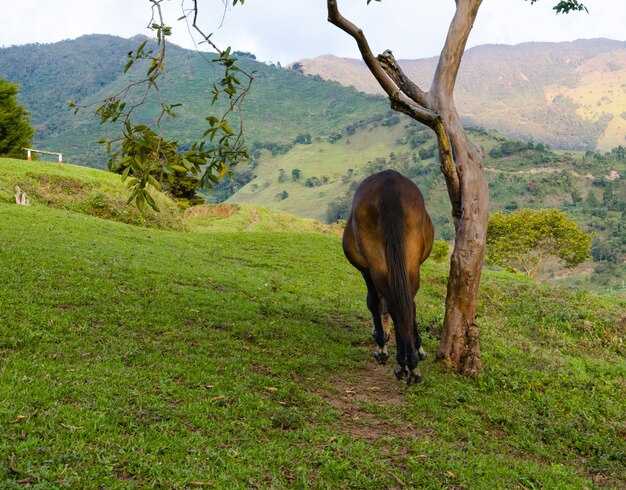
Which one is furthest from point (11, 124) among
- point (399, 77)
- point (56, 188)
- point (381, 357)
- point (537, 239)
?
point (537, 239)

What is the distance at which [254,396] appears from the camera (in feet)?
16.9

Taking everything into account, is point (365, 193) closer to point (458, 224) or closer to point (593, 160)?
point (458, 224)

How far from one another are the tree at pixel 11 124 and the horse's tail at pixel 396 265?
3155 cm

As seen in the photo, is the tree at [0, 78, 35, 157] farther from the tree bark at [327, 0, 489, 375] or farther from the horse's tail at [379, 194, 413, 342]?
the horse's tail at [379, 194, 413, 342]

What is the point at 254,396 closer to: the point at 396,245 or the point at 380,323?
the point at 396,245

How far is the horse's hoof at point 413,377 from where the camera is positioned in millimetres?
5766

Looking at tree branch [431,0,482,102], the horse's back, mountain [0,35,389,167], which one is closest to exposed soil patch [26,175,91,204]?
the horse's back

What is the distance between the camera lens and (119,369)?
5250mm

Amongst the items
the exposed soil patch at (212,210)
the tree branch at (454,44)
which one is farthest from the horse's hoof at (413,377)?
the exposed soil patch at (212,210)

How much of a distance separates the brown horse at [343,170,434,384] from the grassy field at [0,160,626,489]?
2.54 ft

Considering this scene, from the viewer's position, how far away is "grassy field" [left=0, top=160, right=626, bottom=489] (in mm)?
3783

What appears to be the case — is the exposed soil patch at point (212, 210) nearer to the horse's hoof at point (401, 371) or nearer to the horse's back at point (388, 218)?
the horse's back at point (388, 218)

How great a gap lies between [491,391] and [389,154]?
129441 millimetres

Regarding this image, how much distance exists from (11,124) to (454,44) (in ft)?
105
